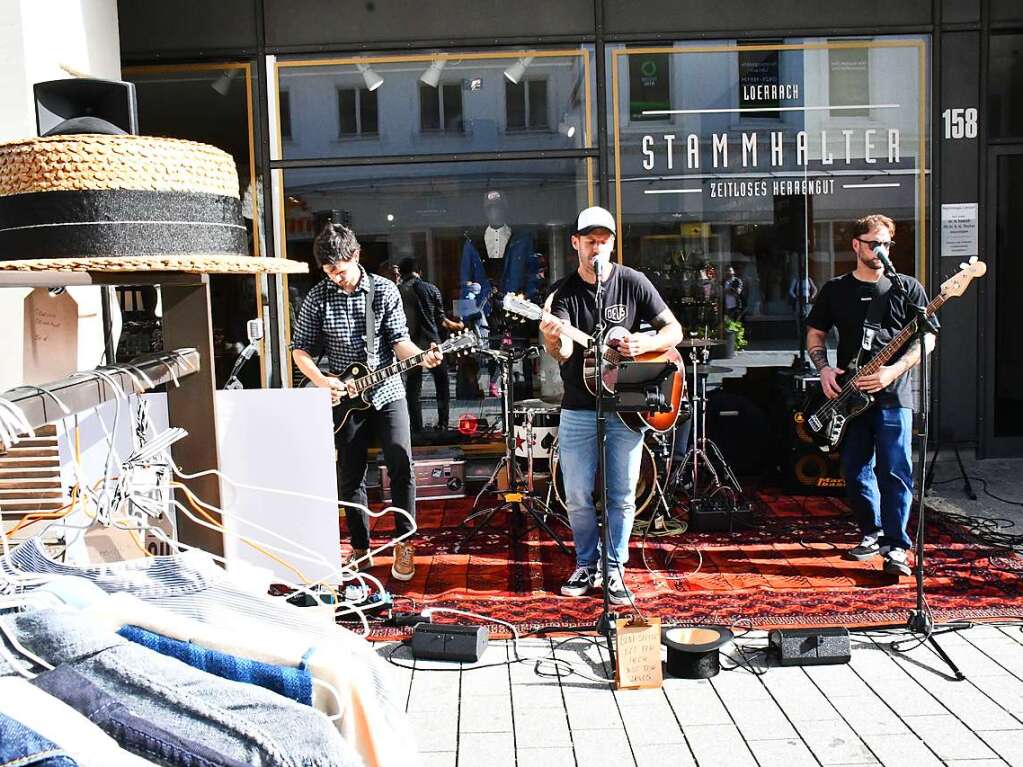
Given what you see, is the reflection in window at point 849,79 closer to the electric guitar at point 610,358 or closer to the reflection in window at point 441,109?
the reflection in window at point 441,109

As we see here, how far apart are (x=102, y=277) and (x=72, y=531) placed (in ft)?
1.57

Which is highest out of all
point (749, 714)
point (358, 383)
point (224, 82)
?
point (224, 82)

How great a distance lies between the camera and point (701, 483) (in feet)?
22.2

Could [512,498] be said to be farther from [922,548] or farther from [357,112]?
[357,112]

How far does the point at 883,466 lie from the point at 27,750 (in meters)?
4.78

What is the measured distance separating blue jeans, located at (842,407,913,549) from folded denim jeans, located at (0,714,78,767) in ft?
15.5

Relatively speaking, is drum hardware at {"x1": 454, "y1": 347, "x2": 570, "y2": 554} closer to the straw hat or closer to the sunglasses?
the sunglasses

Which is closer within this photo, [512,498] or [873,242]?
[873,242]

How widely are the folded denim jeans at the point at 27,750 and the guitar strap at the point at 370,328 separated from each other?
4.13m

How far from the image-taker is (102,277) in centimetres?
180

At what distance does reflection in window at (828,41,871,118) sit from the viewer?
7.31m

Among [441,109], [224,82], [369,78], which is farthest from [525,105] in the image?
[224,82]

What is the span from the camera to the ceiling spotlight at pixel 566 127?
7.33m

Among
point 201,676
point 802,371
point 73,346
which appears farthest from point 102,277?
point 802,371
